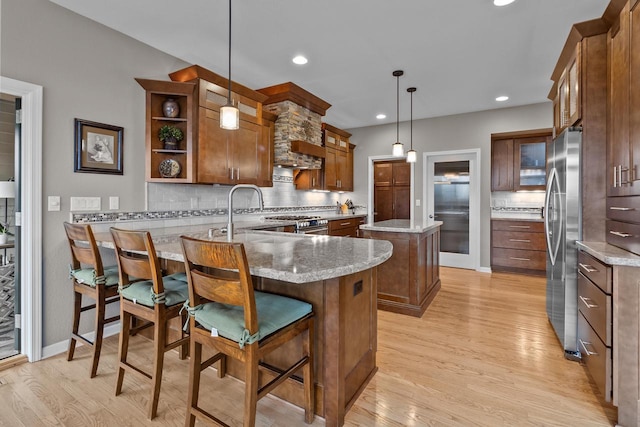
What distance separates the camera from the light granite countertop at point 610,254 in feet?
5.30

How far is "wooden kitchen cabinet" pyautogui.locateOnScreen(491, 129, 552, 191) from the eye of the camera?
16.1 ft

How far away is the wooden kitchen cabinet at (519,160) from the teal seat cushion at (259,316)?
4.85 m

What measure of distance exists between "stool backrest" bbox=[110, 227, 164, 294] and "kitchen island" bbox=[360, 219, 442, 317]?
91.8 inches

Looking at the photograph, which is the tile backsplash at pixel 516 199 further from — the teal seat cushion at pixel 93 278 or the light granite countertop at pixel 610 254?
the teal seat cushion at pixel 93 278

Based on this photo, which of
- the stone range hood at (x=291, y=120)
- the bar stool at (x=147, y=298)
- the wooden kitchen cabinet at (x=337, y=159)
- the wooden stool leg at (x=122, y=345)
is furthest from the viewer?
the wooden kitchen cabinet at (x=337, y=159)

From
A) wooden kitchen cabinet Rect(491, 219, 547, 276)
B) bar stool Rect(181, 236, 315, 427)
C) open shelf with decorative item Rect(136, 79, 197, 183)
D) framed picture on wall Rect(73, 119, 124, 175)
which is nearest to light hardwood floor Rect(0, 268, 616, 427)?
bar stool Rect(181, 236, 315, 427)

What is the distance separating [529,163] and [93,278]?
5.87 m

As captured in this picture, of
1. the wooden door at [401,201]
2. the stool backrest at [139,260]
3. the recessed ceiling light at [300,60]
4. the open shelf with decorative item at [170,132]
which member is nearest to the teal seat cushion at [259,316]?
the stool backrest at [139,260]

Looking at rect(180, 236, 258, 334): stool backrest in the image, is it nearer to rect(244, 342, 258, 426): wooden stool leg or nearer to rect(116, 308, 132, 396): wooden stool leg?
rect(244, 342, 258, 426): wooden stool leg

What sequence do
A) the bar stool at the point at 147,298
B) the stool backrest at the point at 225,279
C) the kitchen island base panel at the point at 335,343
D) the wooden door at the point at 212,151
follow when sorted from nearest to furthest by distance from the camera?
the stool backrest at the point at 225,279, the kitchen island base panel at the point at 335,343, the bar stool at the point at 147,298, the wooden door at the point at 212,151

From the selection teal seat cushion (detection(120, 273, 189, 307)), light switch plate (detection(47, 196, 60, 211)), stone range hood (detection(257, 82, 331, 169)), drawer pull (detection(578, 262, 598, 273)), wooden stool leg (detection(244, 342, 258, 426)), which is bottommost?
wooden stool leg (detection(244, 342, 258, 426))

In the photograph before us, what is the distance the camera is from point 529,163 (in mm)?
4980

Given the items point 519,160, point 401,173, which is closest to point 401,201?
point 401,173

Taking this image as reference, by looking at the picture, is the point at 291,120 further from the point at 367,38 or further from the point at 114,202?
the point at 114,202
